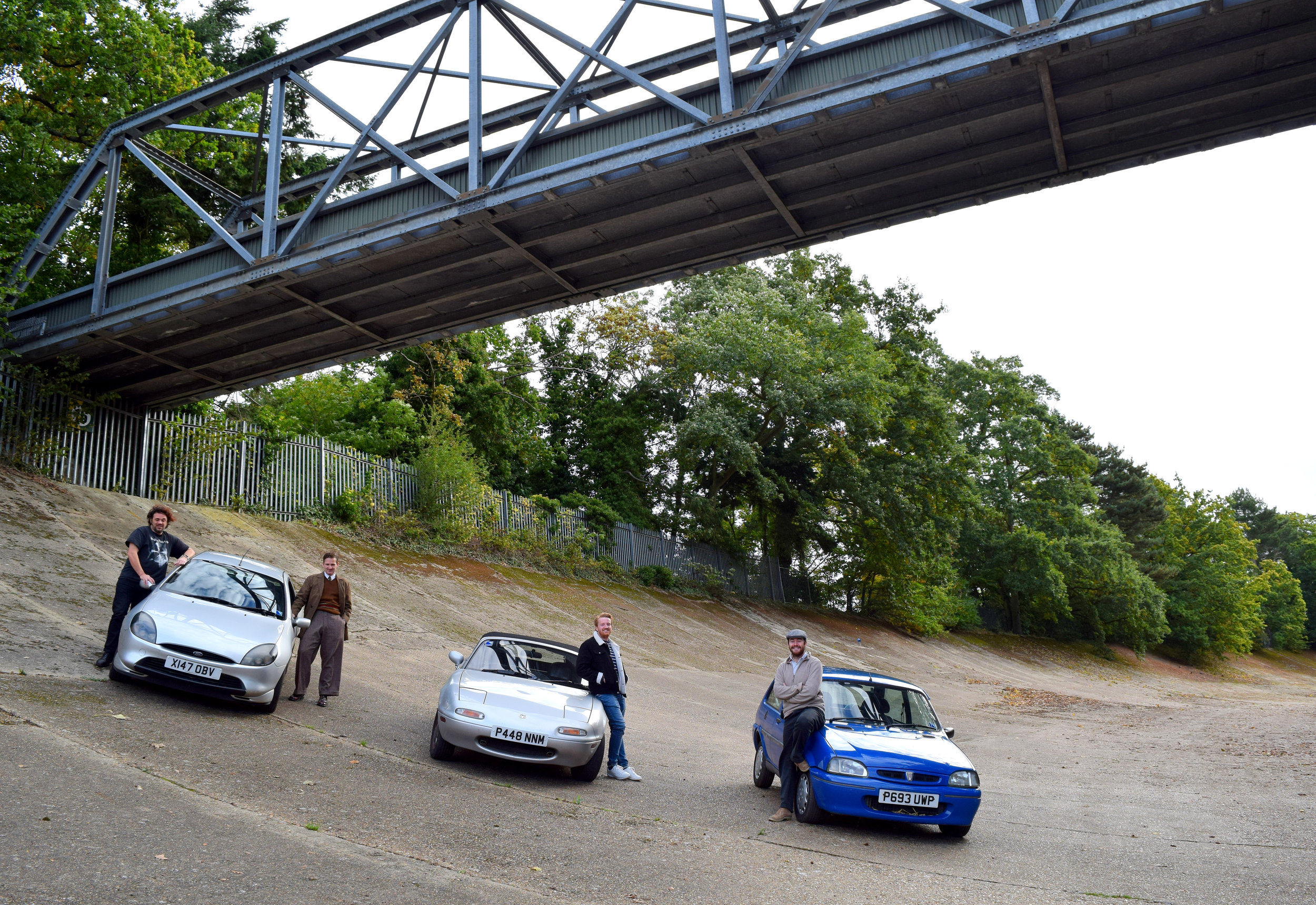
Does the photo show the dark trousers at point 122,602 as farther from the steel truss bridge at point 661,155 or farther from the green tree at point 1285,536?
the green tree at point 1285,536

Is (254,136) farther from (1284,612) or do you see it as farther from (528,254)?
(1284,612)

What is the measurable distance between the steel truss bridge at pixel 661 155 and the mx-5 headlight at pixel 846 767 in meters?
8.09

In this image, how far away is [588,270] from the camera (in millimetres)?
15336

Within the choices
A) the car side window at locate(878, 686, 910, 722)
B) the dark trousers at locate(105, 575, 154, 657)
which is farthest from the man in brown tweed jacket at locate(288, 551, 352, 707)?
the car side window at locate(878, 686, 910, 722)

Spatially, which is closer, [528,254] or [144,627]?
[144,627]

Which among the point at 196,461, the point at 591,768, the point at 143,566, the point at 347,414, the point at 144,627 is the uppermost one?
the point at 347,414

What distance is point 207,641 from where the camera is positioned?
8.52 metres

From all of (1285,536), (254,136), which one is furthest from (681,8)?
(1285,536)

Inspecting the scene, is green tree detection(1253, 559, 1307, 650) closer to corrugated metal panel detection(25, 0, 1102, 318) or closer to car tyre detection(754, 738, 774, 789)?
corrugated metal panel detection(25, 0, 1102, 318)

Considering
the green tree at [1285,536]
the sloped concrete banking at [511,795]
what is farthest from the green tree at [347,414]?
the green tree at [1285,536]

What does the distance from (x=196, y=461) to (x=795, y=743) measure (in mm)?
16486

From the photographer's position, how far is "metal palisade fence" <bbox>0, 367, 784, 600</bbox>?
17688mm

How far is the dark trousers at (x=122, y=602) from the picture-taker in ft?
29.3

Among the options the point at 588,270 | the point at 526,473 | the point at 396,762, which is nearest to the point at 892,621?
the point at 526,473
